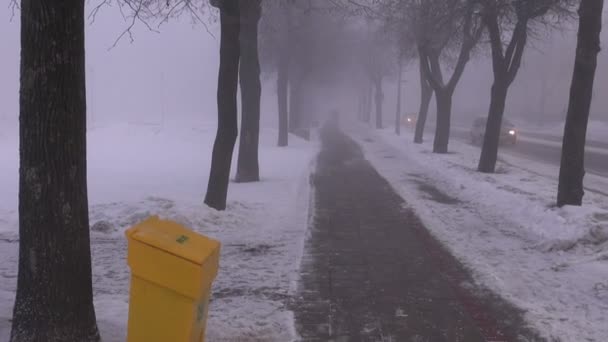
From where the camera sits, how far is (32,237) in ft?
13.1

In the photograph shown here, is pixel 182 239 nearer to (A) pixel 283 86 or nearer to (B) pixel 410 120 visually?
(A) pixel 283 86

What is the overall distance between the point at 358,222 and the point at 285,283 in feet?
13.4

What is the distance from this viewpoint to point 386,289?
6625 millimetres

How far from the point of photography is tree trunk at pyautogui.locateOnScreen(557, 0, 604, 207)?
31.6ft

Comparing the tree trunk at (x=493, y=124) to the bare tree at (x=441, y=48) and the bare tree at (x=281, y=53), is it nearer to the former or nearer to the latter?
the bare tree at (x=441, y=48)

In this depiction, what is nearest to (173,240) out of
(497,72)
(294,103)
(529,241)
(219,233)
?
(219,233)

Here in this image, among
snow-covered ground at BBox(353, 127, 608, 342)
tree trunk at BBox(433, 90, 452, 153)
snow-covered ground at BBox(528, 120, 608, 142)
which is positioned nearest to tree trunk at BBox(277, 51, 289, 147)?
tree trunk at BBox(433, 90, 452, 153)

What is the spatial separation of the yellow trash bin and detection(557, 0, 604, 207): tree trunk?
8.08 m

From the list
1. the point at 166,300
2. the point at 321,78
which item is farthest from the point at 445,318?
the point at 321,78

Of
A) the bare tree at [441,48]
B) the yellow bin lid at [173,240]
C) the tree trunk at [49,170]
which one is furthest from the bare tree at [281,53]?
the yellow bin lid at [173,240]

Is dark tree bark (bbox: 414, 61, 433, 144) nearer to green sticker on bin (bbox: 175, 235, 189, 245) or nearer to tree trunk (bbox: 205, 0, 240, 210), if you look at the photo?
tree trunk (bbox: 205, 0, 240, 210)

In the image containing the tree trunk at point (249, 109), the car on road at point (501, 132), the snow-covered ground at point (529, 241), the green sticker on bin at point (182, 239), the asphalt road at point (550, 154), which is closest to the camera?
the green sticker on bin at point (182, 239)

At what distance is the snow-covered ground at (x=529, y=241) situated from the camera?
5969mm

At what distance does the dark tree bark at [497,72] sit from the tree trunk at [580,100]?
5510 millimetres
